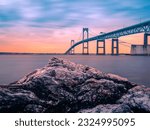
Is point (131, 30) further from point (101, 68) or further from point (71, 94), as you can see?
point (101, 68)

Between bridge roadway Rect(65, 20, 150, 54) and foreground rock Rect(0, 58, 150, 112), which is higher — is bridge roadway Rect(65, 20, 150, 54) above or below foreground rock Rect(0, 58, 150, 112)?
above

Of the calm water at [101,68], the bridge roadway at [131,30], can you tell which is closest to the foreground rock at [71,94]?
the bridge roadway at [131,30]

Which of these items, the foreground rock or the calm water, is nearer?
the foreground rock

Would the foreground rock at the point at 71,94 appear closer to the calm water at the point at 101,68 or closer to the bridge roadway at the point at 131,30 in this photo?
the bridge roadway at the point at 131,30

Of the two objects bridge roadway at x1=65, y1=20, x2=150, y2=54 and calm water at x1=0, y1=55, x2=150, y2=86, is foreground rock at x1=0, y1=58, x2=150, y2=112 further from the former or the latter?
calm water at x1=0, y1=55, x2=150, y2=86

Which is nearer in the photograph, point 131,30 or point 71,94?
point 71,94

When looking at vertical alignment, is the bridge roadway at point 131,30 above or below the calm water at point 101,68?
above

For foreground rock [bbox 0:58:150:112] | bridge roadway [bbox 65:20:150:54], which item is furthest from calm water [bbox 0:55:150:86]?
foreground rock [bbox 0:58:150:112]

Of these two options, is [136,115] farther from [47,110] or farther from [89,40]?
[89,40]

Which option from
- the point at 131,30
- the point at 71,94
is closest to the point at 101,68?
the point at 131,30

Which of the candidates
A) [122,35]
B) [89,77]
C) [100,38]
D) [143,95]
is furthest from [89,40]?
[143,95]
